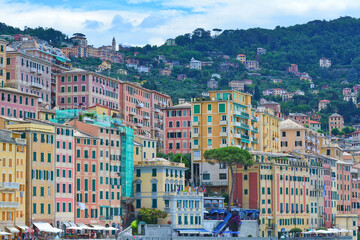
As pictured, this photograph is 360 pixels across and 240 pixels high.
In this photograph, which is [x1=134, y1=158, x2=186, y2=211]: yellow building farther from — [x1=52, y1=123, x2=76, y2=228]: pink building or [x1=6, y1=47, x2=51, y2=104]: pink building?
[x1=6, y1=47, x2=51, y2=104]: pink building

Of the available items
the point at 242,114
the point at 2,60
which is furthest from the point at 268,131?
the point at 2,60

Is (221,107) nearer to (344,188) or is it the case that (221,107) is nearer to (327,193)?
(327,193)

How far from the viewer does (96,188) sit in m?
108

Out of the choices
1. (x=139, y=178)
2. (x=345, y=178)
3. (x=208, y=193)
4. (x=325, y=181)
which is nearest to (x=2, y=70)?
(x=139, y=178)

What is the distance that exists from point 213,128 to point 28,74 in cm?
3144

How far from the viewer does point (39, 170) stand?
98.2 metres

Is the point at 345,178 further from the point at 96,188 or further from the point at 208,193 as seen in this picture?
the point at 96,188

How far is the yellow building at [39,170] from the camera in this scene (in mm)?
96500

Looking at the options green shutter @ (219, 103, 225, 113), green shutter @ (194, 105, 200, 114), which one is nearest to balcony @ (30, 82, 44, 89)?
green shutter @ (194, 105, 200, 114)

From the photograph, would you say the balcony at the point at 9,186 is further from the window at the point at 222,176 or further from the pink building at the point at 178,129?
the pink building at the point at 178,129

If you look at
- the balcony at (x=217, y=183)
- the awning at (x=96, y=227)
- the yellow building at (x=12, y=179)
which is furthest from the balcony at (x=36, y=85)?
the yellow building at (x=12, y=179)

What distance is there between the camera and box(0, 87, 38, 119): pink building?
11188cm

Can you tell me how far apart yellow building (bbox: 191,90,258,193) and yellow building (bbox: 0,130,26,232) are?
152 feet

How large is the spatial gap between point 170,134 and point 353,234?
124ft
